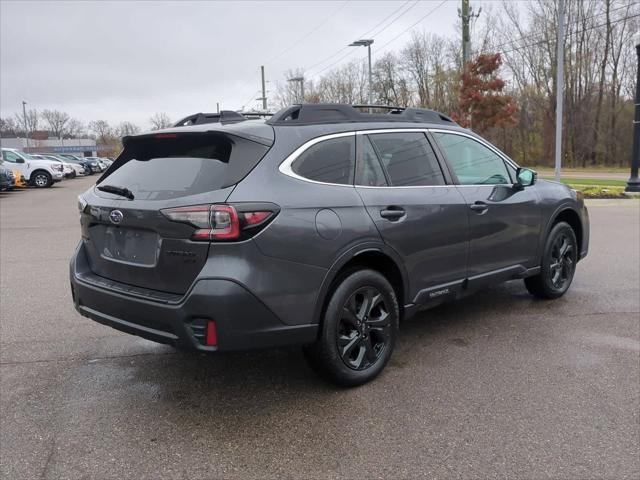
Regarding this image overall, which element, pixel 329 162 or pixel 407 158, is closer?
pixel 329 162

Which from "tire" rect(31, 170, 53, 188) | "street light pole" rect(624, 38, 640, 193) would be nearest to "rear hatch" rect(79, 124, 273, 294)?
"street light pole" rect(624, 38, 640, 193)

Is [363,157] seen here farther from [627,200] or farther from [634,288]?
[627,200]

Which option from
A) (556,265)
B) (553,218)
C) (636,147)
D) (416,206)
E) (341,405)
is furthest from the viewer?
(636,147)

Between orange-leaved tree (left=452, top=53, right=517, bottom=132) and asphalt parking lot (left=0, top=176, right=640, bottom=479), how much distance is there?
89.5 feet

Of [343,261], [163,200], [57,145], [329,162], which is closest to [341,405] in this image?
[343,261]

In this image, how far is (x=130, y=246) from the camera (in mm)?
3342

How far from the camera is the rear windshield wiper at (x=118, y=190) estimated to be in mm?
3414

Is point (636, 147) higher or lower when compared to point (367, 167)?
higher

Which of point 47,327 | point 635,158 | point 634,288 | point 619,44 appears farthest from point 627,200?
point 619,44

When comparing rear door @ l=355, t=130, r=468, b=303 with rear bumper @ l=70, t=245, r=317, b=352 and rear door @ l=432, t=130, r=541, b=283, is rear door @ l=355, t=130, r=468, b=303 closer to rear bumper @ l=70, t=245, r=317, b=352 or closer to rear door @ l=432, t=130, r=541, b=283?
rear door @ l=432, t=130, r=541, b=283

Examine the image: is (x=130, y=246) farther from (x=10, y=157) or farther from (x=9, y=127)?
(x=9, y=127)

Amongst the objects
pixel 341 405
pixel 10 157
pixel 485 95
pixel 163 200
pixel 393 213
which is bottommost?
pixel 341 405

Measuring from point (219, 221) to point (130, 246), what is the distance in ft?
2.41

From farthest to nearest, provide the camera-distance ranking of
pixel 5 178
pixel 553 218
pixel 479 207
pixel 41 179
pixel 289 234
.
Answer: pixel 41 179 → pixel 5 178 → pixel 553 218 → pixel 479 207 → pixel 289 234
